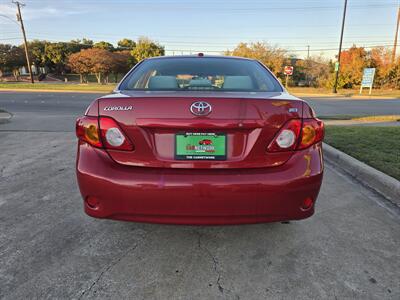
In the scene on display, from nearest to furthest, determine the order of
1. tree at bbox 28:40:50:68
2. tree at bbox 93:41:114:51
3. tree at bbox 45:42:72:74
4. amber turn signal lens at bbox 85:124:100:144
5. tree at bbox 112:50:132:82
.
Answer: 1. amber turn signal lens at bbox 85:124:100:144
2. tree at bbox 112:50:132:82
3. tree at bbox 28:40:50:68
4. tree at bbox 45:42:72:74
5. tree at bbox 93:41:114:51

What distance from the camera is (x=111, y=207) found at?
2076 mm

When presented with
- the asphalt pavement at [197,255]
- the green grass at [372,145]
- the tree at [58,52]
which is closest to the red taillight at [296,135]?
the asphalt pavement at [197,255]

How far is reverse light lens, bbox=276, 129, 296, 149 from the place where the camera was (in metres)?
2.03

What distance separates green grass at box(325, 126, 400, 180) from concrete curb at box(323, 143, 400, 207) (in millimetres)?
136

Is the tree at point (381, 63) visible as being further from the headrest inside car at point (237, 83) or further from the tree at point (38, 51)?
the tree at point (38, 51)

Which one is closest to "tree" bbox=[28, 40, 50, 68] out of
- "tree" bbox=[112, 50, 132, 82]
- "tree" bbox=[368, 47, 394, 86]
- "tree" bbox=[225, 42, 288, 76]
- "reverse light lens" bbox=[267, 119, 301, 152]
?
"tree" bbox=[112, 50, 132, 82]

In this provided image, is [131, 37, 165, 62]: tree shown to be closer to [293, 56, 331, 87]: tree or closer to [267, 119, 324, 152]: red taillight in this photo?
[293, 56, 331, 87]: tree

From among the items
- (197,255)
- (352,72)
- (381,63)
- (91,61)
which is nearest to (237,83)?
(197,255)

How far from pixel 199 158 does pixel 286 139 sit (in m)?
0.60

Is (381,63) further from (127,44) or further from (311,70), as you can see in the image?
(127,44)

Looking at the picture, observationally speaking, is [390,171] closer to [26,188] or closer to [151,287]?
[151,287]

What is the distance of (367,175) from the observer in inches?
156

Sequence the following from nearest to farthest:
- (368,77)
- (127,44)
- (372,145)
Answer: (372,145), (368,77), (127,44)

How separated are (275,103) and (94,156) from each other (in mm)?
1289
